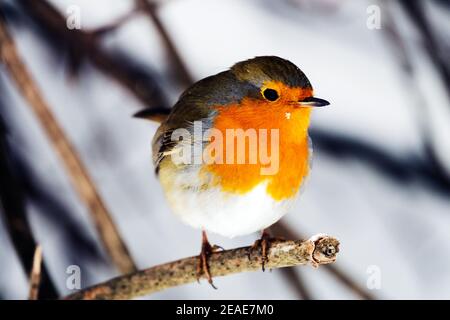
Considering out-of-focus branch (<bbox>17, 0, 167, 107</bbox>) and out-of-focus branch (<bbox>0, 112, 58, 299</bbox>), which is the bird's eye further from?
out-of-focus branch (<bbox>0, 112, 58, 299</bbox>)

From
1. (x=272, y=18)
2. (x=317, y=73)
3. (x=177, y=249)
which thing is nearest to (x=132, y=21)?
(x=272, y=18)

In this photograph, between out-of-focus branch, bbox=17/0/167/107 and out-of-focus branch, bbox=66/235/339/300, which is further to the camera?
out-of-focus branch, bbox=17/0/167/107

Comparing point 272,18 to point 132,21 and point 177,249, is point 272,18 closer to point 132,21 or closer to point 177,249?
point 132,21

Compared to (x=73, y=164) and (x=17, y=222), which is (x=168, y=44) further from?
(x=17, y=222)

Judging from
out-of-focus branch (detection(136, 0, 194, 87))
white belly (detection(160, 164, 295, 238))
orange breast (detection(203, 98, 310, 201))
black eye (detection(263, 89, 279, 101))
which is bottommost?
white belly (detection(160, 164, 295, 238))

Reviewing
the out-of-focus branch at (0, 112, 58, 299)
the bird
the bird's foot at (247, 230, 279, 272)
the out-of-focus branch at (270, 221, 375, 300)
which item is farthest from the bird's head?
the out-of-focus branch at (0, 112, 58, 299)

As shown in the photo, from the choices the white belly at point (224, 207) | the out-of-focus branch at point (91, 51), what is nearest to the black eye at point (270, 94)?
the white belly at point (224, 207)
